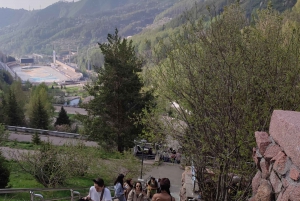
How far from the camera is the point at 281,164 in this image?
398cm

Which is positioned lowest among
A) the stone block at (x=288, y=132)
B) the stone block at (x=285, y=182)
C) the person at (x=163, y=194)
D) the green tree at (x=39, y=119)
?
the green tree at (x=39, y=119)

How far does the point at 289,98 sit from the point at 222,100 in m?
1.18

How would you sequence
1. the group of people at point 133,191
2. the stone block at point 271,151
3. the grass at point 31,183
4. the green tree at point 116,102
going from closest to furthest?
the stone block at point 271,151
the group of people at point 133,191
the grass at point 31,183
the green tree at point 116,102

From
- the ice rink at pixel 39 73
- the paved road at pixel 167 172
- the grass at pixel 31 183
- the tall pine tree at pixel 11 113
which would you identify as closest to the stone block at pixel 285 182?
the grass at pixel 31 183

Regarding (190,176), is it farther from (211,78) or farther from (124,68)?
(124,68)

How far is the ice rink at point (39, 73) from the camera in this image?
153125 millimetres

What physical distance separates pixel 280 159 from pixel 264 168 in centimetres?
66

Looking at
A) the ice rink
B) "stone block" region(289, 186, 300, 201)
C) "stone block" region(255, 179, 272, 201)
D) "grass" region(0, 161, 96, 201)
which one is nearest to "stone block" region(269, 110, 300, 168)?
"stone block" region(289, 186, 300, 201)

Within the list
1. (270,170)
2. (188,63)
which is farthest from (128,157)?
(270,170)

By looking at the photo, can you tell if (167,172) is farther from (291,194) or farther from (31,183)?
(291,194)

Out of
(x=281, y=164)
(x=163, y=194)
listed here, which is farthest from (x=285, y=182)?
(x=163, y=194)

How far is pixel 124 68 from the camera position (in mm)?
17438

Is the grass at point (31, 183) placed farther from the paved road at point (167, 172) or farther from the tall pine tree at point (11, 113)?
the tall pine tree at point (11, 113)

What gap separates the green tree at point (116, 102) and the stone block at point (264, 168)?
12640mm
